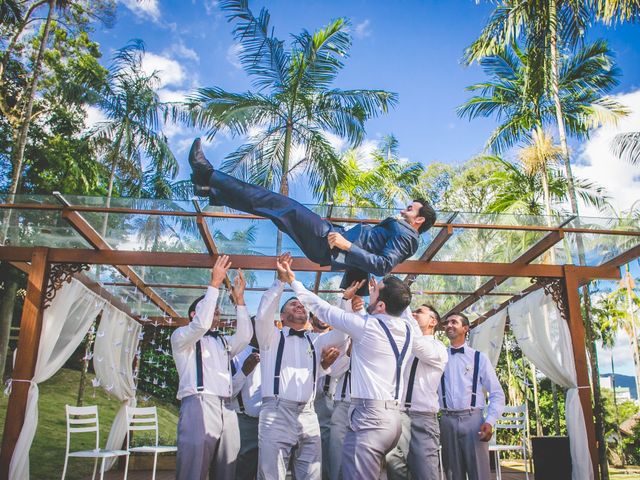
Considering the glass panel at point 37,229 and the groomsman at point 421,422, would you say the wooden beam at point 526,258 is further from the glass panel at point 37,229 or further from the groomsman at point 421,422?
the glass panel at point 37,229

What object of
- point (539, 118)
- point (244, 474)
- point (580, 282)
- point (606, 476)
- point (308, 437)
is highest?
point (539, 118)

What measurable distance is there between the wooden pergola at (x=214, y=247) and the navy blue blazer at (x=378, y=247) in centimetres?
225

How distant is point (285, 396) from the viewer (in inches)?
140

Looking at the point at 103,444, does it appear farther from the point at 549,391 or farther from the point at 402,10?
the point at 549,391

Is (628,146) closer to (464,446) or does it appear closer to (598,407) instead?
(598,407)

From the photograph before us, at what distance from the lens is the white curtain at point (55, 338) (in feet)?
18.8

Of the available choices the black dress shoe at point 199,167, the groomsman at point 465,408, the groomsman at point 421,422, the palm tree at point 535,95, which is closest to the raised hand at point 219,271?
the black dress shoe at point 199,167

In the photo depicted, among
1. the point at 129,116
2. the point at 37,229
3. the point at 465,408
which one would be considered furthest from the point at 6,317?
the point at 465,408

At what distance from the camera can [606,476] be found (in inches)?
315

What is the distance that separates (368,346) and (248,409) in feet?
5.64

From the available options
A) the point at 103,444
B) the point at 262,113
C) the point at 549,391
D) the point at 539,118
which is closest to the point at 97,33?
the point at 262,113

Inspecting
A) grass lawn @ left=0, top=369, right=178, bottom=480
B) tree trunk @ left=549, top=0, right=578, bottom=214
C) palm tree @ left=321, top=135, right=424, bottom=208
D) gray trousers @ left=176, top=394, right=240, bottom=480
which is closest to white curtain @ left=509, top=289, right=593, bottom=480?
tree trunk @ left=549, top=0, right=578, bottom=214

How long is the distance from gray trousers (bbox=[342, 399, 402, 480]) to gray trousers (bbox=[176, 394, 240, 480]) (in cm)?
97

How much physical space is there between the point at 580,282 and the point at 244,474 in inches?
212
